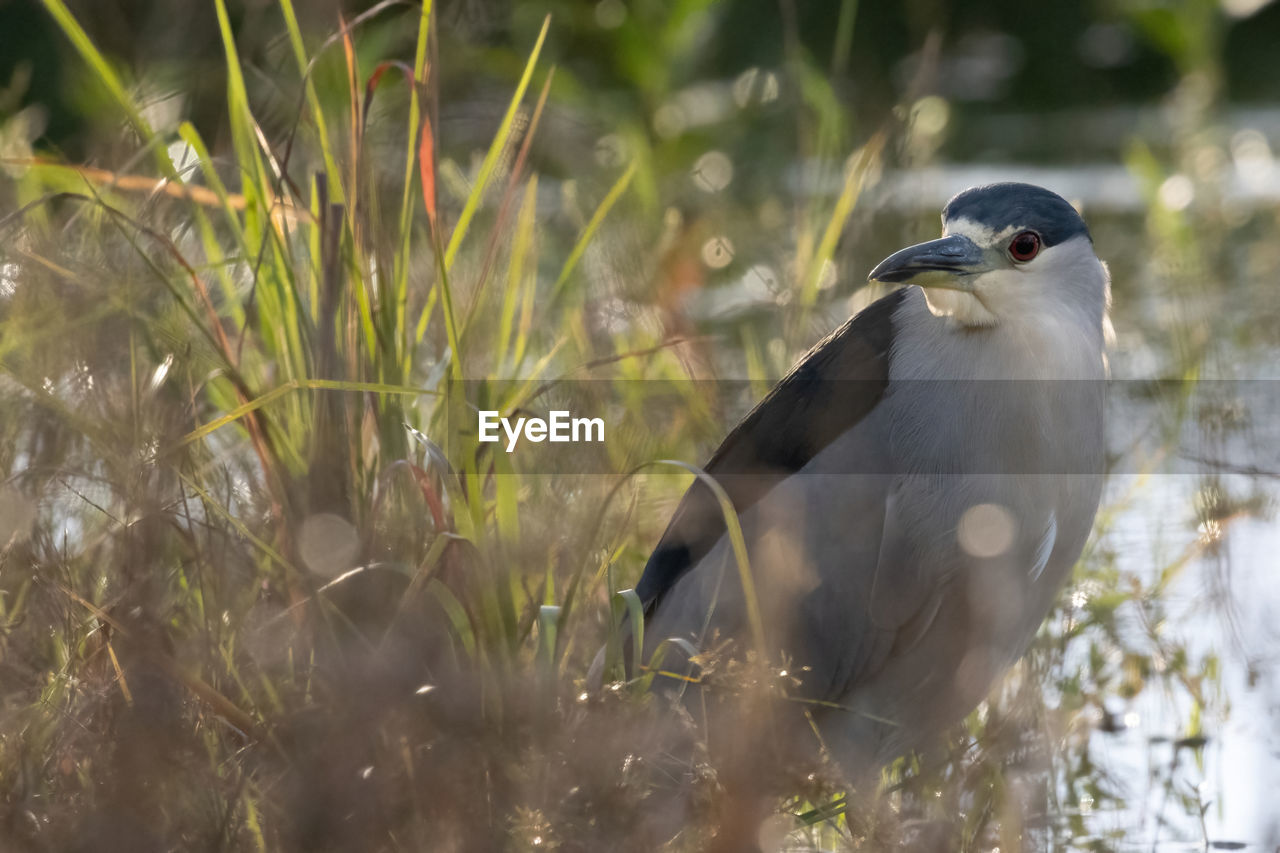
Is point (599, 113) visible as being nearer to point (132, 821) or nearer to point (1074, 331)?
point (1074, 331)

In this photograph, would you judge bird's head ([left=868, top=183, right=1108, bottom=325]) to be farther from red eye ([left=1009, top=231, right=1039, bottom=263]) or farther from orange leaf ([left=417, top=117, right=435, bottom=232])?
orange leaf ([left=417, top=117, right=435, bottom=232])

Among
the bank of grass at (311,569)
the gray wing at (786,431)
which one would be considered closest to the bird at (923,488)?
the gray wing at (786,431)

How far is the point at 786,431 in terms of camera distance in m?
2.78

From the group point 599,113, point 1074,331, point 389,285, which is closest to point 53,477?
point 389,285

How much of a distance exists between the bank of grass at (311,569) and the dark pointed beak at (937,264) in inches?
22.1

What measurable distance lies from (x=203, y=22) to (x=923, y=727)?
200cm

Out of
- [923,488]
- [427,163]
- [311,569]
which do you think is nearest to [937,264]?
[923,488]

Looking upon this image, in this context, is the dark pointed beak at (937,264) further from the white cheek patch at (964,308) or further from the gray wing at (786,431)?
the gray wing at (786,431)

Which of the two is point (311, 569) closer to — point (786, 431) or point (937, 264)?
point (786, 431)

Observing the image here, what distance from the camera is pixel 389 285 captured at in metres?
2.50

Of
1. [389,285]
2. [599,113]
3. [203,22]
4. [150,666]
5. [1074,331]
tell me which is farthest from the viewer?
[599,113]

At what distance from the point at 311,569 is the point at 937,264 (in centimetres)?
115

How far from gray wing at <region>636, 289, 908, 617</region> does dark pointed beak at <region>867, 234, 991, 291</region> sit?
21cm

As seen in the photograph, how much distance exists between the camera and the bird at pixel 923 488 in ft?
8.66
